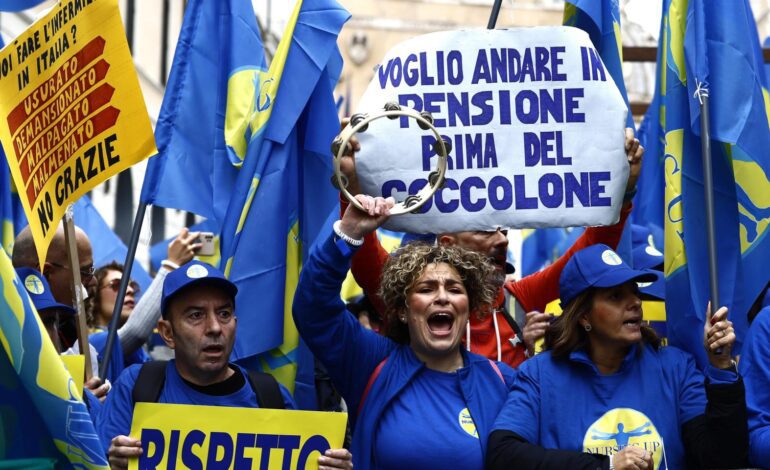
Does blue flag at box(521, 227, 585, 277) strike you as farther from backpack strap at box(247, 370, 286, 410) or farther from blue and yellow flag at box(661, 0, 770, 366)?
backpack strap at box(247, 370, 286, 410)

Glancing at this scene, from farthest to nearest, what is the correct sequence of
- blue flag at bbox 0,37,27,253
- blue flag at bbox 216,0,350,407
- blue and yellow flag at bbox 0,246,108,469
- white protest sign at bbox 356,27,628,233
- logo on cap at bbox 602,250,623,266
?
blue flag at bbox 0,37,27,253
blue flag at bbox 216,0,350,407
white protest sign at bbox 356,27,628,233
logo on cap at bbox 602,250,623,266
blue and yellow flag at bbox 0,246,108,469

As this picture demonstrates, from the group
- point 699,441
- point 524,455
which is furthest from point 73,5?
point 699,441

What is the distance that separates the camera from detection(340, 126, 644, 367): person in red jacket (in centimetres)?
554

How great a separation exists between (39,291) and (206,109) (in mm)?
1504

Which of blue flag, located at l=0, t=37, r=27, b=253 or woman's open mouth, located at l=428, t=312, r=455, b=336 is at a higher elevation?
blue flag, located at l=0, t=37, r=27, b=253

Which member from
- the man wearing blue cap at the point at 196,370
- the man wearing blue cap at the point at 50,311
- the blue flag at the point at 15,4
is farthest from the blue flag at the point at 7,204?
the man wearing blue cap at the point at 196,370

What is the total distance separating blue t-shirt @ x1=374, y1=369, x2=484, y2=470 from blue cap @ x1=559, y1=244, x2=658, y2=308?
1.80 feet

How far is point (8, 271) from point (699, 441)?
2615mm

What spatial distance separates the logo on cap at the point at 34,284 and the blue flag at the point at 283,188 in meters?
0.95

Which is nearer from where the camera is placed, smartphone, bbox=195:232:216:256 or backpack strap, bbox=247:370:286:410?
backpack strap, bbox=247:370:286:410

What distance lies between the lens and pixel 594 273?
16.8 ft

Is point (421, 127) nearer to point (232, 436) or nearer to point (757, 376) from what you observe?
point (232, 436)

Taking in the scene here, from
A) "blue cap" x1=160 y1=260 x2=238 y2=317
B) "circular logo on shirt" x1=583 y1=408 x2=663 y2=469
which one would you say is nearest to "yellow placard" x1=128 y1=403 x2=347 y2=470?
"blue cap" x1=160 y1=260 x2=238 y2=317

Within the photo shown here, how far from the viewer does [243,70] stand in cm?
654
